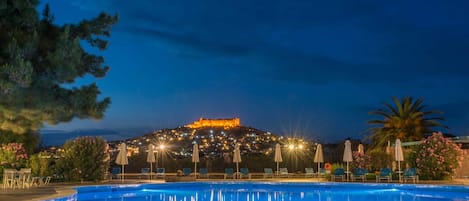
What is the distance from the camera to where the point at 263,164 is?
27.2 metres

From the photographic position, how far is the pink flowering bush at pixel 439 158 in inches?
735

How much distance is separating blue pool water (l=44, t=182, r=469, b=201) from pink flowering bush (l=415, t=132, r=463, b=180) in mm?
2543

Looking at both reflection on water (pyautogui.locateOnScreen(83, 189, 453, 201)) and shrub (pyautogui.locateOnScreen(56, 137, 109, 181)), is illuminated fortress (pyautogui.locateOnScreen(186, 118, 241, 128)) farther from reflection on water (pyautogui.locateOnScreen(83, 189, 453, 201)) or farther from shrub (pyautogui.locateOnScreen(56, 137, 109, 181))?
reflection on water (pyautogui.locateOnScreen(83, 189, 453, 201))

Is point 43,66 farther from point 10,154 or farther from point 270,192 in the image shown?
point 270,192

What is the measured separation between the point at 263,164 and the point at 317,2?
9261 mm

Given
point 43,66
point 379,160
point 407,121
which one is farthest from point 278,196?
point 407,121

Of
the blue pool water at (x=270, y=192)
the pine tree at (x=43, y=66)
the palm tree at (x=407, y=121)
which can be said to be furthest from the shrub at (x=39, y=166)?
the palm tree at (x=407, y=121)

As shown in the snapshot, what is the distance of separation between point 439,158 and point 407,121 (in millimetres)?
8570

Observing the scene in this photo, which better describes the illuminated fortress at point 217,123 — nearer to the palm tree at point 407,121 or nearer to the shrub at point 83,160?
the palm tree at point 407,121

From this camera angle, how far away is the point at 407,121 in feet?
88.3

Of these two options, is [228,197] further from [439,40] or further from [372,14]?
[439,40]

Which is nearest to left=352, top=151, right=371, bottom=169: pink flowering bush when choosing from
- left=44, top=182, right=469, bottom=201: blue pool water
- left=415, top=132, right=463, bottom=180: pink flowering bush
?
left=415, top=132, right=463, bottom=180: pink flowering bush

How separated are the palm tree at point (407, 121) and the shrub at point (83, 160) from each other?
1557 centimetres

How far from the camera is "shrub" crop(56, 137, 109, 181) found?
18688mm
